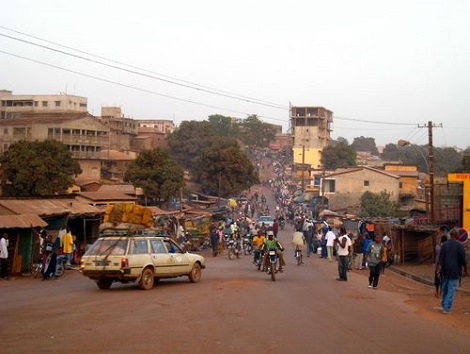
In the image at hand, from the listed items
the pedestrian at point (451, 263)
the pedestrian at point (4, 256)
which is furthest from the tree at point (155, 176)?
the pedestrian at point (451, 263)

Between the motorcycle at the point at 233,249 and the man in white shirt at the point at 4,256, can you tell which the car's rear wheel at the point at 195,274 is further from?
the motorcycle at the point at 233,249

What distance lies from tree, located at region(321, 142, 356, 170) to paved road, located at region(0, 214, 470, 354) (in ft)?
286

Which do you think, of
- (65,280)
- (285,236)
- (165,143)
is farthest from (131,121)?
(65,280)

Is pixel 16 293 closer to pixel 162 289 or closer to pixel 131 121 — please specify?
pixel 162 289

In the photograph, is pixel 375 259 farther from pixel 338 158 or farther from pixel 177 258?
pixel 338 158

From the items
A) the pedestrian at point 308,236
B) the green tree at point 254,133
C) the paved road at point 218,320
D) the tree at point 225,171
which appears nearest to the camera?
the paved road at point 218,320

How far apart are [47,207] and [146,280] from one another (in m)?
9.92

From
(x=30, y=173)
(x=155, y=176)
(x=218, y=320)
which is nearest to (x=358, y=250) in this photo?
(x=218, y=320)

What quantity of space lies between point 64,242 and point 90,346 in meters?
14.6

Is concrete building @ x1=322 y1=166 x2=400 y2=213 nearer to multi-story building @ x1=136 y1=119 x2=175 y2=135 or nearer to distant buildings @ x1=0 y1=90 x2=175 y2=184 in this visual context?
distant buildings @ x1=0 y1=90 x2=175 y2=184

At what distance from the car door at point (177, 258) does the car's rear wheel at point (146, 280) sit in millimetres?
1135

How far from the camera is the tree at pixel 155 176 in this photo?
53.1 m

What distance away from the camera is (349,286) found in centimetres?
1880

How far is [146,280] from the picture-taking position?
16.7 meters
